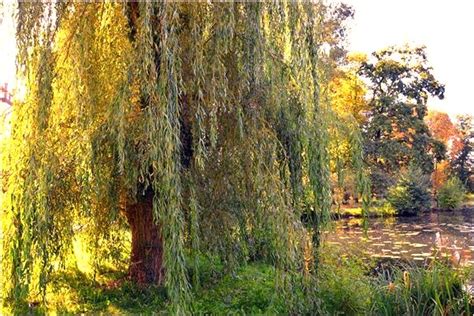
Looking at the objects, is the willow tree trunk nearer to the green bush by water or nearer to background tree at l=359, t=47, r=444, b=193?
the green bush by water

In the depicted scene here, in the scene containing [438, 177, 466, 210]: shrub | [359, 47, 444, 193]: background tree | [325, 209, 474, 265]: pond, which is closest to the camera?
[325, 209, 474, 265]: pond

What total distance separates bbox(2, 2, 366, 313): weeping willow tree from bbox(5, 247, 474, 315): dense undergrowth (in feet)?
1.37

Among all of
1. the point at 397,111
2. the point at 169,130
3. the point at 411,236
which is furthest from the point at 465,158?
the point at 169,130

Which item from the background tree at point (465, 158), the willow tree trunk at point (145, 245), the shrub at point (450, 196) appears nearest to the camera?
the willow tree trunk at point (145, 245)

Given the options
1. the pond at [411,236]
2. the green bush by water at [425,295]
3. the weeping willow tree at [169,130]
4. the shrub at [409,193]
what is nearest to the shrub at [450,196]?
the pond at [411,236]

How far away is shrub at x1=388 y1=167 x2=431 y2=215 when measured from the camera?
62.1 feet

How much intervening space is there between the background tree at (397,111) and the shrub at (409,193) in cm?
46

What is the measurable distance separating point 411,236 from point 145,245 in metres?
9.47

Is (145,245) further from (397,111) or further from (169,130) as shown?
(397,111)

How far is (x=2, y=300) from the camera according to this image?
4.92m

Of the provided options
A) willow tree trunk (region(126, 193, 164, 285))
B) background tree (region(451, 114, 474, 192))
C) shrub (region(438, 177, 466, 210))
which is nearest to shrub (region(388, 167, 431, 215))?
shrub (region(438, 177, 466, 210))

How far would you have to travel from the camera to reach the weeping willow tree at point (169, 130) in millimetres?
3880

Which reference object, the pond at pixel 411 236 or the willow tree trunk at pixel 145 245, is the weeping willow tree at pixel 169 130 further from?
the pond at pixel 411 236

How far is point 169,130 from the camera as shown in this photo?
12.1 ft
